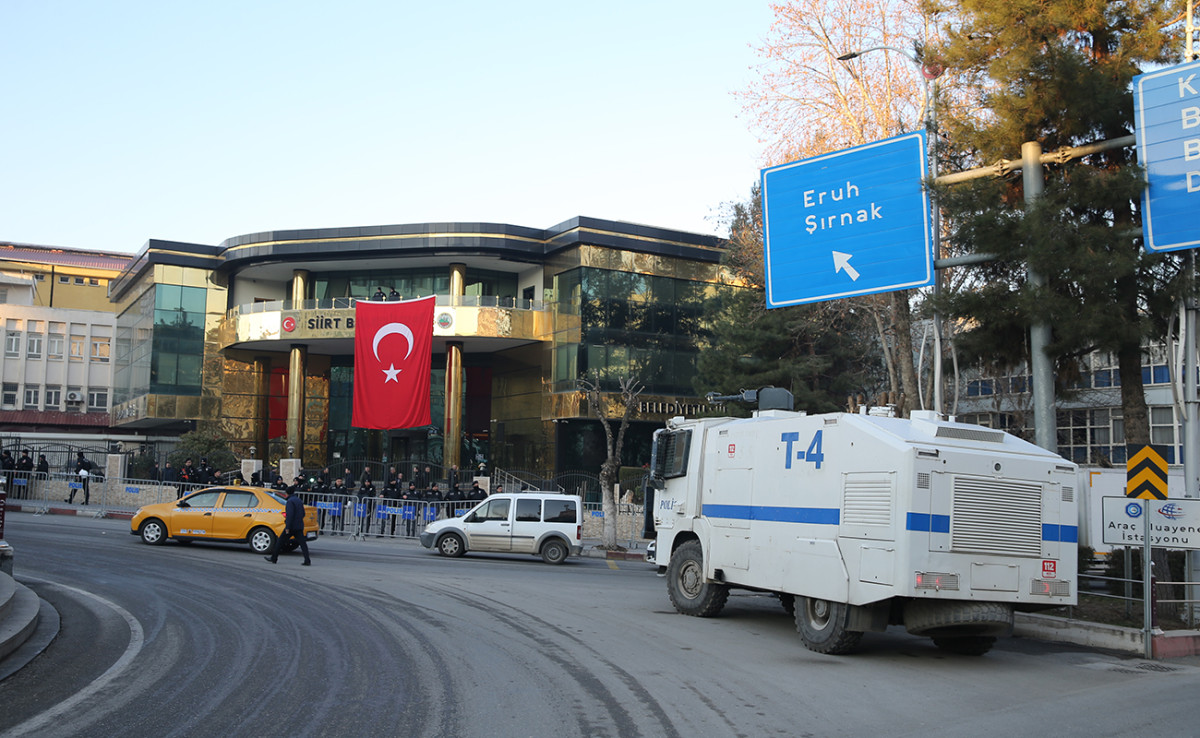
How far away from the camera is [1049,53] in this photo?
15.1 metres

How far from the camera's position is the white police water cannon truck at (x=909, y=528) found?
10.3 meters

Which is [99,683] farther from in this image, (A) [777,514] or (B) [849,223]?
(B) [849,223]

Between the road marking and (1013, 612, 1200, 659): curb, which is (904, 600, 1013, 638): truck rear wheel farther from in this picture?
the road marking

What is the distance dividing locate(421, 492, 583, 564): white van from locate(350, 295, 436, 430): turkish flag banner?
1733 cm

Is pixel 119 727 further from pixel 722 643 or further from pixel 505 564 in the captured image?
pixel 505 564

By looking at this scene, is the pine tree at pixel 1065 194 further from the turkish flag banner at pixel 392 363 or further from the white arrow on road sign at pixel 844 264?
the turkish flag banner at pixel 392 363

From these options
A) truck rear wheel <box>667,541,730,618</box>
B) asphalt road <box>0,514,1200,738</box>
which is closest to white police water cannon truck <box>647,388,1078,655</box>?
asphalt road <box>0,514,1200,738</box>

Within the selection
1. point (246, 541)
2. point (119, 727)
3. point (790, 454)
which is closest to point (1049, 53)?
point (790, 454)

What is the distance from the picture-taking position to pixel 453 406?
4522 cm

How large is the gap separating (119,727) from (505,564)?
48.8ft

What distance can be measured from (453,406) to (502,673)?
36.5 m

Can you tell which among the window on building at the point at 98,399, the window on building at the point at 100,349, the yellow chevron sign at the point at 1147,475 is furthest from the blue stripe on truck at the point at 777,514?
the window on building at the point at 100,349

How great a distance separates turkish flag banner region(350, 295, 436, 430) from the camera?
40312mm

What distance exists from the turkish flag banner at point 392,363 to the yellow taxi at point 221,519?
1841cm
